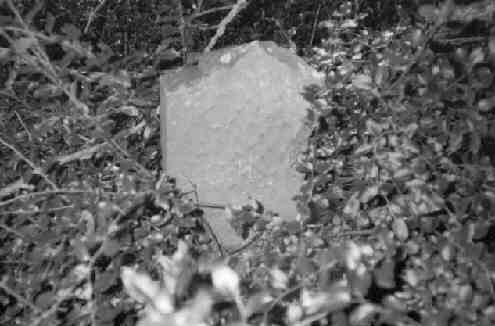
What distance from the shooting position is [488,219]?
1004mm

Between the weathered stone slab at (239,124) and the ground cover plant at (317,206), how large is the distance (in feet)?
0.28

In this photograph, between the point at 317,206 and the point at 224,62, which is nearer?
the point at 317,206

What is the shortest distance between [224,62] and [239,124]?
0.77 ft

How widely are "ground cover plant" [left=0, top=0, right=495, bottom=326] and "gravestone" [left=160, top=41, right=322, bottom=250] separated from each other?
0.27 ft

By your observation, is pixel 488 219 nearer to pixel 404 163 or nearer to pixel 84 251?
pixel 404 163

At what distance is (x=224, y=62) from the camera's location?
1.46 m

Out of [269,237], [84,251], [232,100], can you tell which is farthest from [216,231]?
[84,251]

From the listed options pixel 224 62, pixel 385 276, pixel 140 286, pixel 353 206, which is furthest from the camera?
pixel 224 62

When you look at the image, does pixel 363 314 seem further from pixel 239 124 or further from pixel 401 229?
pixel 239 124

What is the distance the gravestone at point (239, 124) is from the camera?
1.44 meters

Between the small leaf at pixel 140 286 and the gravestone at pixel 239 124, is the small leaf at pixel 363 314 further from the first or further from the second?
the gravestone at pixel 239 124

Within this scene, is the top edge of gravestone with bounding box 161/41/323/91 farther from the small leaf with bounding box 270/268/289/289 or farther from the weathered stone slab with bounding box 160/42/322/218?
the small leaf with bounding box 270/268/289/289

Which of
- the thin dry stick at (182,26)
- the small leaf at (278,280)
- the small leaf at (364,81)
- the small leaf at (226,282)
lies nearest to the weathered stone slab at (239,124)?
the small leaf at (364,81)

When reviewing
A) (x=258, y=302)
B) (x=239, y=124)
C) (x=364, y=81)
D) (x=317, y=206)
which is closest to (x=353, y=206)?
(x=317, y=206)
